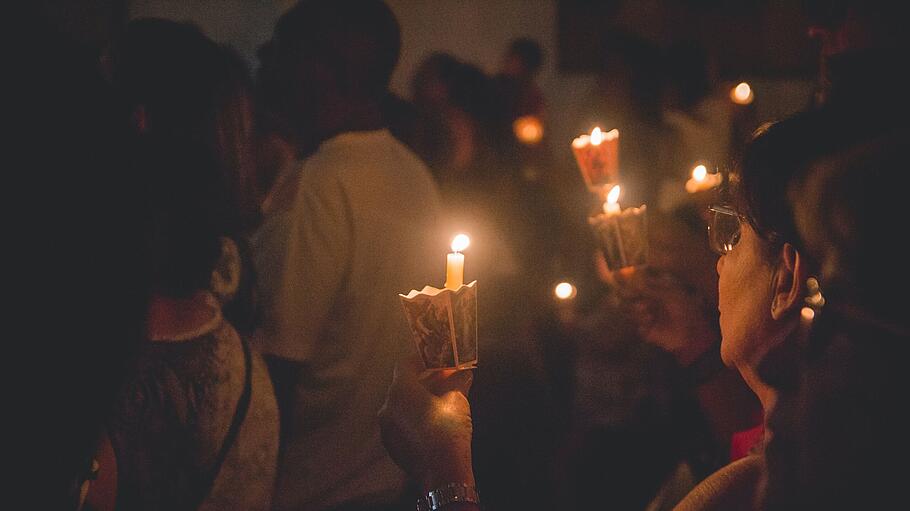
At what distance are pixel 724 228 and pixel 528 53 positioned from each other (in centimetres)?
618

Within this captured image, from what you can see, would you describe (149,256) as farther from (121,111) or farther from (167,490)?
(167,490)

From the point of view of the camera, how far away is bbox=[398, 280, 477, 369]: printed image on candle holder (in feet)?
5.73

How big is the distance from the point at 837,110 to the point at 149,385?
155 centimetres

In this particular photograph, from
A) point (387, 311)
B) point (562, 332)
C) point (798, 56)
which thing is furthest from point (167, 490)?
point (798, 56)

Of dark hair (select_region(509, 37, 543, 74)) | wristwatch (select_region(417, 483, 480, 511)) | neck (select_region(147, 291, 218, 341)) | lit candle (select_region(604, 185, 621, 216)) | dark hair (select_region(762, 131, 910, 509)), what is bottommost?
wristwatch (select_region(417, 483, 480, 511))

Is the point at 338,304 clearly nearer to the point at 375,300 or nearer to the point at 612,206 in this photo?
the point at 375,300

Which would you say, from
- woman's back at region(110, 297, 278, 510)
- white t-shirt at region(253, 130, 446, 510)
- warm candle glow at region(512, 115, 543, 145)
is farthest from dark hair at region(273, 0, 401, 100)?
warm candle glow at region(512, 115, 543, 145)

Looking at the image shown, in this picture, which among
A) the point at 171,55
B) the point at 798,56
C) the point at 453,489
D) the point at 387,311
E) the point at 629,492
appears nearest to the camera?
the point at 453,489

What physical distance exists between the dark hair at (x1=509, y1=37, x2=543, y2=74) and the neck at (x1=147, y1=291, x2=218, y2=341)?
5606 mm

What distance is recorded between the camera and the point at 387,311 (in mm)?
2881

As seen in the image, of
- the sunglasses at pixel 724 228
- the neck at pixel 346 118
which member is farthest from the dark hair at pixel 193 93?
the sunglasses at pixel 724 228

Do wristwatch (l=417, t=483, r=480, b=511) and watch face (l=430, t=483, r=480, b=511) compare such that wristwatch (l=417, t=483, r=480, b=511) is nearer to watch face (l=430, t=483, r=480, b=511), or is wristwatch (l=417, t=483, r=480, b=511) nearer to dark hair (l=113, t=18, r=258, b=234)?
watch face (l=430, t=483, r=480, b=511)

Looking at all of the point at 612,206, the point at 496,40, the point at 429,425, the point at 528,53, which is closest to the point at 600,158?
the point at 612,206

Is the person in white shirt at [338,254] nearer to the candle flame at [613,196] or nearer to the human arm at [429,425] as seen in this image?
the candle flame at [613,196]
